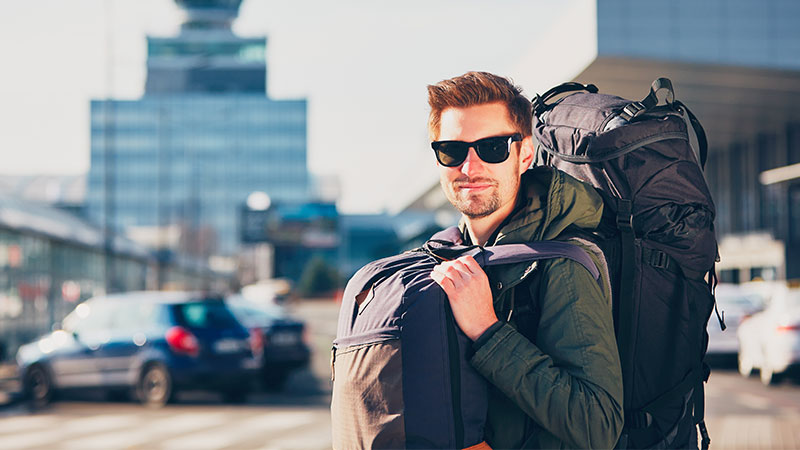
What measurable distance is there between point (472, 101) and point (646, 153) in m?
0.56

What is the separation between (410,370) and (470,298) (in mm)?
220

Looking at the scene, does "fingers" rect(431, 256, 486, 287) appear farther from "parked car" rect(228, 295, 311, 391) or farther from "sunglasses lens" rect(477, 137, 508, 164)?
"parked car" rect(228, 295, 311, 391)

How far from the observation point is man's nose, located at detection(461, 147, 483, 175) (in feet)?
8.94

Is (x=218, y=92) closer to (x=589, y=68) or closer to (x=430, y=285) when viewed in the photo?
(x=589, y=68)

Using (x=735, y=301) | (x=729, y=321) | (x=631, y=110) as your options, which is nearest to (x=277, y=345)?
(x=729, y=321)

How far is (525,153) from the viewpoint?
2.84 meters

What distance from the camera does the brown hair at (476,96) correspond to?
8.77ft

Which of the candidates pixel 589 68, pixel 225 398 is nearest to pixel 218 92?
pixel 589 68

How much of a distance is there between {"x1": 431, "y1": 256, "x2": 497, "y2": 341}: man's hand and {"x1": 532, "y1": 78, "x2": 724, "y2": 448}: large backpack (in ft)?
1.44

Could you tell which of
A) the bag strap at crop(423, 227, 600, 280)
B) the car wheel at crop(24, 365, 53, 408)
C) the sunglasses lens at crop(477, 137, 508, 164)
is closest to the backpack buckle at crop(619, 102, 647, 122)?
the sunglasses lens at crop(477, 137, 508, 164)

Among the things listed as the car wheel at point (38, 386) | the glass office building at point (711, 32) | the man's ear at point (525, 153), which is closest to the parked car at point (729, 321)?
the glass office building at point (711, 32)

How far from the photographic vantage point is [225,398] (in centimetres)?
1619

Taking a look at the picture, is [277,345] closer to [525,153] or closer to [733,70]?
[525,153]

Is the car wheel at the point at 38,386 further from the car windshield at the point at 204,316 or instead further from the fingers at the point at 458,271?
the fingers at the point at 458,271
